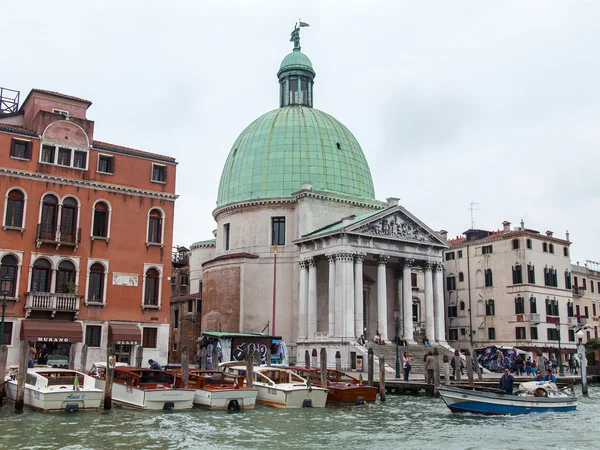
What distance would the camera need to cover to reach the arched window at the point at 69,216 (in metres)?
33.0

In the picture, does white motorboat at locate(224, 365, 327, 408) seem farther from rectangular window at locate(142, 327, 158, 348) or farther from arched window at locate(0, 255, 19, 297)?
arched window at locate(0, 255, 19, 297)

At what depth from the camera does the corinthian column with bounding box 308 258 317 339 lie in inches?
1731

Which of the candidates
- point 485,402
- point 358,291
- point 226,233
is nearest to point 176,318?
point 226,233

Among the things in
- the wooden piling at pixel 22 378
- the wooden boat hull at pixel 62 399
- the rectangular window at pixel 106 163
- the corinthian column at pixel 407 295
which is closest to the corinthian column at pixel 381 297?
the corinthian column at pixel 407 295

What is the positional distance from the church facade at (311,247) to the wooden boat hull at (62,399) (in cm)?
2088

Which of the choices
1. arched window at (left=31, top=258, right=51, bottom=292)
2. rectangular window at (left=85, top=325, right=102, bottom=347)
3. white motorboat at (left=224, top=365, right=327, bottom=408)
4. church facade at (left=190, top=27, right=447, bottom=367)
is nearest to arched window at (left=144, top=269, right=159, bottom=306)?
rectangular window at (left=85, top=325, right=102, bottom=347)

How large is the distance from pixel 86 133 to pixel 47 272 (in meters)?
7.29

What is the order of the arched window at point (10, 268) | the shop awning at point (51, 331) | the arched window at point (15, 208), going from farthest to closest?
the arched window at point (15, 208) < the arched window at point (10, 268) < the shop awning at point (51, 331)

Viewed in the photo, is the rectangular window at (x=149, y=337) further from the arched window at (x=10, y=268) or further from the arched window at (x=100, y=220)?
the arched window at (x=10, y=268)

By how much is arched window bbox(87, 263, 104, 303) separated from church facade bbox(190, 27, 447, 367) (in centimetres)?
1497

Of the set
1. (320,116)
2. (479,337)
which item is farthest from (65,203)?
(479,337)

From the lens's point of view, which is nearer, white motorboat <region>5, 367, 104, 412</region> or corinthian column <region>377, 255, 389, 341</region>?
white motorboat <region>5, 367, 104, 412</region>

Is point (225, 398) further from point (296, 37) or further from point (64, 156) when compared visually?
point (296, 37)

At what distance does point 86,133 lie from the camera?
34.2 meters
